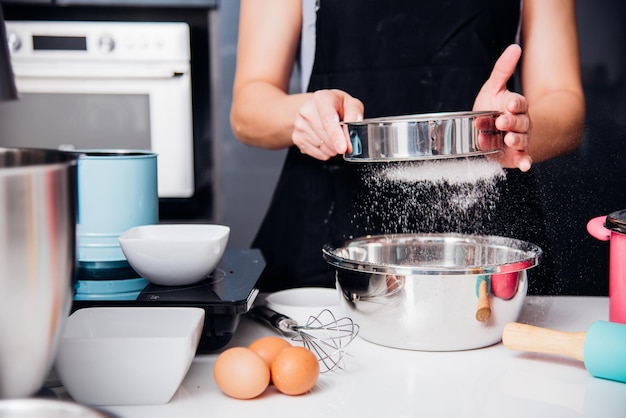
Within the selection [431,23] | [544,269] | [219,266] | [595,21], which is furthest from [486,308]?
[595,21]

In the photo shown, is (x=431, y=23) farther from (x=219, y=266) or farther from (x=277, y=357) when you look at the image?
(x=277, y=357)

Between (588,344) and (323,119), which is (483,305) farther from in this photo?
(323,119)

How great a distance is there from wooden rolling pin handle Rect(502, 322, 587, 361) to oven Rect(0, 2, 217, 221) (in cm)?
152

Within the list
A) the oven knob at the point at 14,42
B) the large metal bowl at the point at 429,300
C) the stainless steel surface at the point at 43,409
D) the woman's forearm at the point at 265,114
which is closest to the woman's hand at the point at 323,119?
the woman's forearm at the point at 265,114

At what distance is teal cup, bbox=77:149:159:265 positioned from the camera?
37.2 inches

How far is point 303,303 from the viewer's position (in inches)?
40.6

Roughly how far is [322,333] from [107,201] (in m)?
0.35

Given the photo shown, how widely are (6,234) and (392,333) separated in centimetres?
51

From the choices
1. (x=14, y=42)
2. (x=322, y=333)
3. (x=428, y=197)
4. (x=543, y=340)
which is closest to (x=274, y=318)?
(x=322, y=333)

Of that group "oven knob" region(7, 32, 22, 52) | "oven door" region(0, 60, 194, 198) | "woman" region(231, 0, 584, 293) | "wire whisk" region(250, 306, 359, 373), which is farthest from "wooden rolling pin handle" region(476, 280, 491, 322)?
"oven knob" region(7, 32, 22, 52)

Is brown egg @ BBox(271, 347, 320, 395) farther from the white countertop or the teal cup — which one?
the teal cup

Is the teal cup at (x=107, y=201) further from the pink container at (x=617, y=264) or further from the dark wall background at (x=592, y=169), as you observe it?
the dark wall background at (x=592, y=169)

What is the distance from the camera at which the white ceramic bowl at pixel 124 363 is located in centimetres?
66

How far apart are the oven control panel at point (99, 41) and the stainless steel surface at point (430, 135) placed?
141 cm
